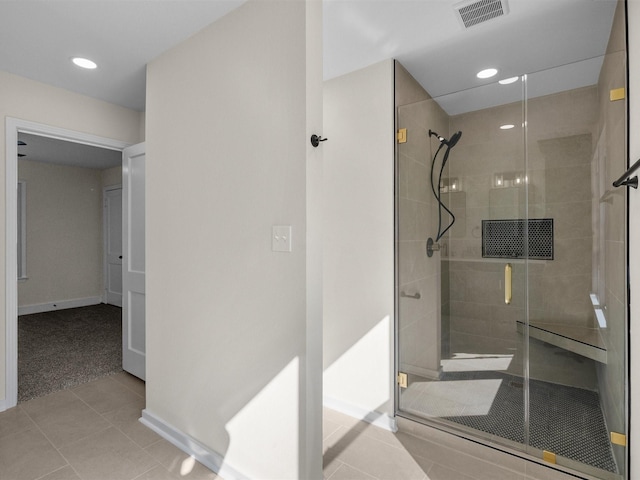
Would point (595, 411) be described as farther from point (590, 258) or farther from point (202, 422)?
point (202, 422)

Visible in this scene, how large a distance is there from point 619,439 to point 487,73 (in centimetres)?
240

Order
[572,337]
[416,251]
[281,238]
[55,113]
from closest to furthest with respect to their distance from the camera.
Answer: [281,238] → [572,337] → [416,251] → [55,113]

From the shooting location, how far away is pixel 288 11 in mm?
1657

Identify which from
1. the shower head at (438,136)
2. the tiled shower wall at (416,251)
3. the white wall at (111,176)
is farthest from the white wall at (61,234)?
the shower head at (438,136)

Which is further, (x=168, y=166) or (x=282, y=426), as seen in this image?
(x=168, y=166)

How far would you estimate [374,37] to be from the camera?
7.10 ft

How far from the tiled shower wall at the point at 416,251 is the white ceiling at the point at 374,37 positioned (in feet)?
0.82

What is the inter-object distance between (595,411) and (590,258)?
2.67 ft

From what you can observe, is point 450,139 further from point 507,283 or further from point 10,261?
point 10,261

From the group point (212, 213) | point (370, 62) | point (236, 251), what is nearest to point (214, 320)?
point (236, 251)

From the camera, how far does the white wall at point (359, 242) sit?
96.8 inches

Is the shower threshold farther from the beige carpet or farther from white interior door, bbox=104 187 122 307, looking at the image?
white interior door, bbox=104 187 122 307

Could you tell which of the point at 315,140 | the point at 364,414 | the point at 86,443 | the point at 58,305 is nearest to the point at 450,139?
the point at 315,140

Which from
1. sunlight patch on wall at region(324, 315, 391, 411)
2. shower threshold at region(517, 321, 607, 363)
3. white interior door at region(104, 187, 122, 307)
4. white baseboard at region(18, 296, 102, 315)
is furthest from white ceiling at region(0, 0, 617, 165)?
white baseboard at region(18, 296, 102, 315)
